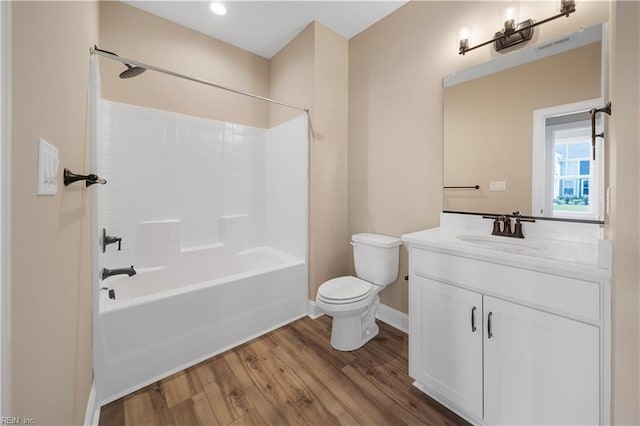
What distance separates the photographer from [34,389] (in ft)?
1.96

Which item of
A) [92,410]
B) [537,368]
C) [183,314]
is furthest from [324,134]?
[92,410]

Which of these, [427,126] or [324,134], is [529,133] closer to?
[427,126]

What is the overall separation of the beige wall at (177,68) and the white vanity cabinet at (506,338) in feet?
7.89

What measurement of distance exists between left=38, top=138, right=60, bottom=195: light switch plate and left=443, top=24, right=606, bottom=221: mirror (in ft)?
6.53

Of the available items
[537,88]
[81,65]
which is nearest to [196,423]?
[81,65]

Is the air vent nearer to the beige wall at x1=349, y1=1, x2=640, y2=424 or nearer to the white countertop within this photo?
the beige wall at x1=349, y1=1, x2=640, y2=424

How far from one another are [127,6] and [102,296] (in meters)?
2.33

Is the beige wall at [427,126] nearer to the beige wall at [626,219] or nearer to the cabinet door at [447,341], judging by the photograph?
the beige wall at [626,219]

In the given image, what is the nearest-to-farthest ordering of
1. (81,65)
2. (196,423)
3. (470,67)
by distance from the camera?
(81,65) < (196,423) < (470,67)

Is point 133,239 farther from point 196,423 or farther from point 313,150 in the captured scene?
point 313,150

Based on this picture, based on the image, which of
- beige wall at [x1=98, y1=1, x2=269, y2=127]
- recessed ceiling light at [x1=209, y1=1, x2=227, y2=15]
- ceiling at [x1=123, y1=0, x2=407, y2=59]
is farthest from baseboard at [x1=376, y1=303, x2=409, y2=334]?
recessed ceiling light at [x1=209, y1=1, x2=227, y2=15]

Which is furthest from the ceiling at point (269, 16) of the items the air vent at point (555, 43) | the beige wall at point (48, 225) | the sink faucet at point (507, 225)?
the sink faucet at point (507, 225)

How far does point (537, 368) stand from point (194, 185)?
2749mm

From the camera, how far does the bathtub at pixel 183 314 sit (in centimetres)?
141
